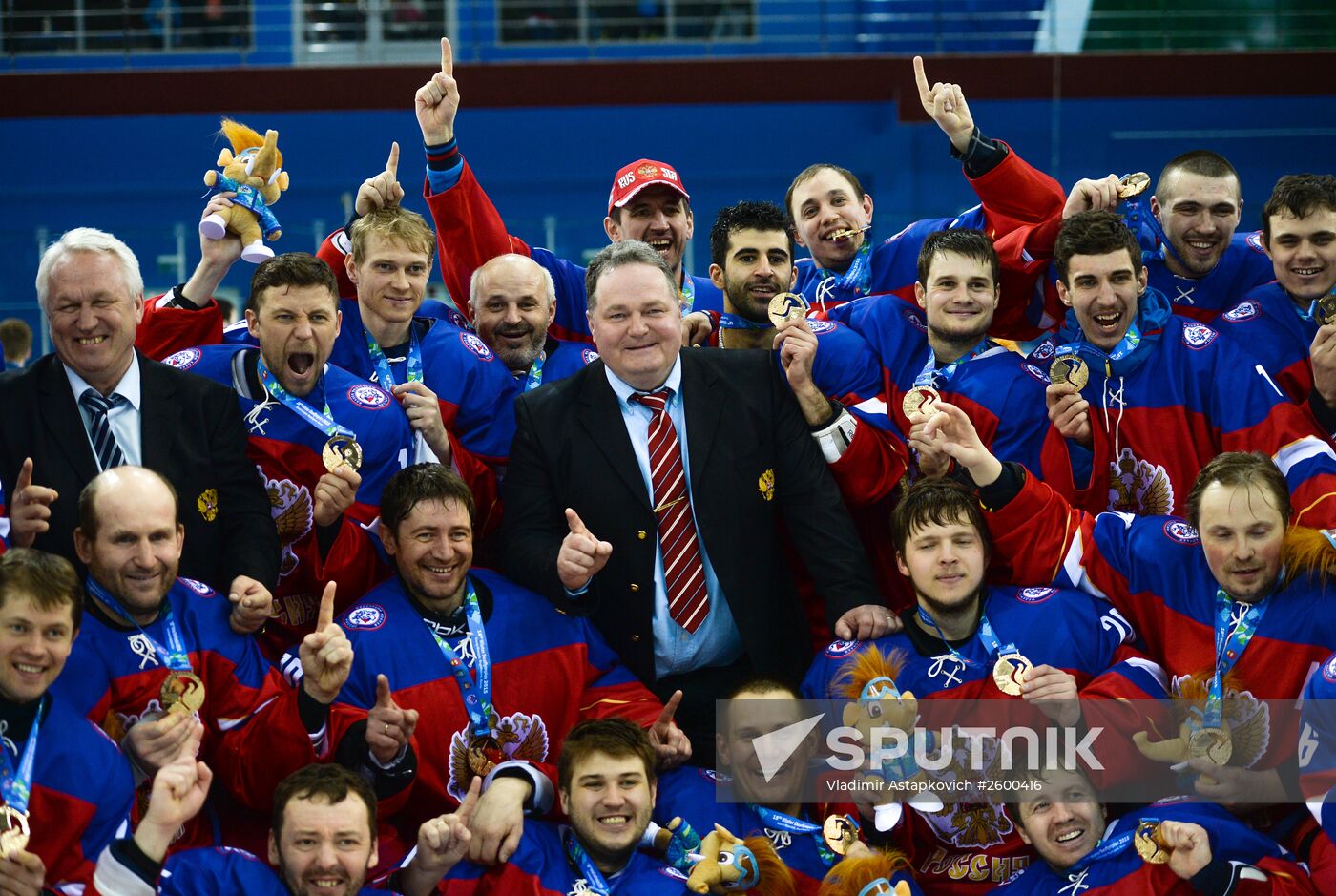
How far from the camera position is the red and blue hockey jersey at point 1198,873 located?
314 centimetres

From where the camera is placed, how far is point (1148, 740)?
3441mm

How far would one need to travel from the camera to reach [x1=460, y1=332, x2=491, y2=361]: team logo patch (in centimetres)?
415

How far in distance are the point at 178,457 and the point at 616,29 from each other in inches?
399

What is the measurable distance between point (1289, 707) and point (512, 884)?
1729 millimetres

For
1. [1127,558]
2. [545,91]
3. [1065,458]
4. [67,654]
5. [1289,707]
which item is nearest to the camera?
[67,654]

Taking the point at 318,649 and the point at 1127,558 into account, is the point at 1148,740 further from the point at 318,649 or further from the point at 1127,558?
the point at 318,649

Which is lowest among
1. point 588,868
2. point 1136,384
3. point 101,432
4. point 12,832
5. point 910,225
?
point 588,868

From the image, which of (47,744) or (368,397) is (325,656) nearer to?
(47,744)

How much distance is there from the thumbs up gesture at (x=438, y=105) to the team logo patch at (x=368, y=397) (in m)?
0.91

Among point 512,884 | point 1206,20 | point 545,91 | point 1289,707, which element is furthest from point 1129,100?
point 512,884

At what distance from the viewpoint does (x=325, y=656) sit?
10.3ft

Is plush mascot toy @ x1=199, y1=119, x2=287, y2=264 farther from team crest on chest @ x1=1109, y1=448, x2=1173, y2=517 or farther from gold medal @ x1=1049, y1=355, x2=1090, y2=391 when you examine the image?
team crest on chest @ x1=1109, y1=448, x2=1173, y2=517

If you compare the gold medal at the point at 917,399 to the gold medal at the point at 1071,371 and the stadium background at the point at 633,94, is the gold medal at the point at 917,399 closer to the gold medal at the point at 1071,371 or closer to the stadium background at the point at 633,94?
the gold medal at the point at 1071,371

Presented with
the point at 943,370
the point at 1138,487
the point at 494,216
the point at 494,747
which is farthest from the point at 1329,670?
the point at 494,216
